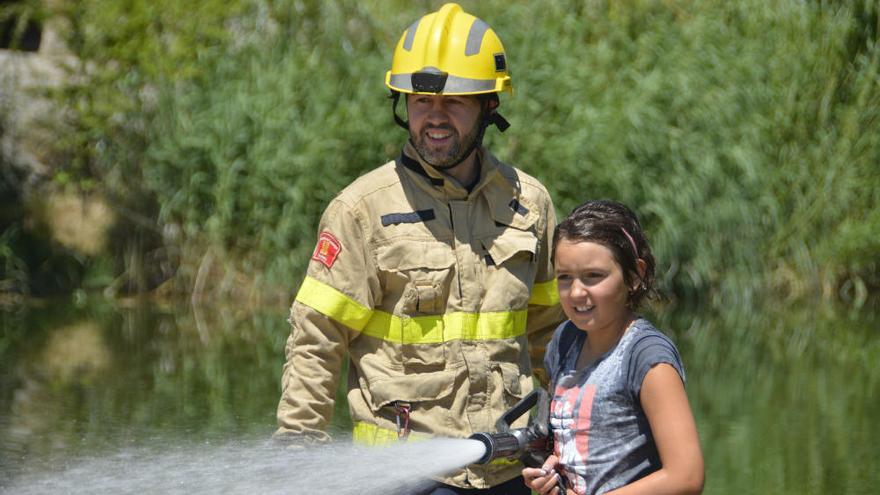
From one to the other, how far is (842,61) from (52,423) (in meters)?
8.12

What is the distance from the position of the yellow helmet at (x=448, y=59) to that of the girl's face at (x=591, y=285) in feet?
2.43

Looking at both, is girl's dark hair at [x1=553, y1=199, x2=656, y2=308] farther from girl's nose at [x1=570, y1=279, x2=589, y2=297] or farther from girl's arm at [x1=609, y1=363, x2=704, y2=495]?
girl's arm at [x1=609, y1=363, x2=704, y2=495]

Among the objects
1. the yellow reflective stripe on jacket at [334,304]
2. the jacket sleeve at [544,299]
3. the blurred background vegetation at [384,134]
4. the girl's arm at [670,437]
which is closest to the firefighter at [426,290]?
the yellow reflective stripe on jacket at [334,304]

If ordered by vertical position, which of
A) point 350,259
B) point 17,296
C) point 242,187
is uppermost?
point 350,259

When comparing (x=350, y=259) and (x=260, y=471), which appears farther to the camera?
(x=260, y=471)

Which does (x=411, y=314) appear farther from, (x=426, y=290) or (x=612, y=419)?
(x=612, y=419)

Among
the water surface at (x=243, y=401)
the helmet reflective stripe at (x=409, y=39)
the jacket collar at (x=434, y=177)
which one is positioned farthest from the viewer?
the water surface at (x=243, y=401)

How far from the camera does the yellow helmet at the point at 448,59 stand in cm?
349

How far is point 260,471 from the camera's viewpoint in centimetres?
378

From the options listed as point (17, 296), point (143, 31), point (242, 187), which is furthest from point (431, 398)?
point (143, 31)

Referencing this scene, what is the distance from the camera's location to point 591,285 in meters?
2.89

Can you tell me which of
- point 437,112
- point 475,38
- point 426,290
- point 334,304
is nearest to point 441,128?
point 437,112

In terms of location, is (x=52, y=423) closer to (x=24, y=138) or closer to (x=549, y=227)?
(x=549, y=227)

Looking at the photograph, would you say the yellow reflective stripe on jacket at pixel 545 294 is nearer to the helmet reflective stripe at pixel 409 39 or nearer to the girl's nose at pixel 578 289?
the helmet reflective stripe at pixel 409 39
